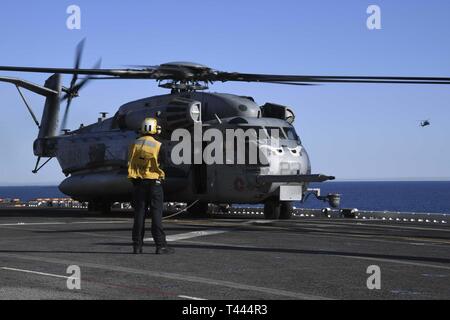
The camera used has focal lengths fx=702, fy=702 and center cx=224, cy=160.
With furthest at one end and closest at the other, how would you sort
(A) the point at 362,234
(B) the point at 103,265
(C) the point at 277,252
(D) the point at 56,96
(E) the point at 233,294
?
1. (D) the point at 56,96
2. (A) the point at 362,234
3. (C) the point at 277,252
4. (B) the point at 103,265
5. (E) the point at 233,294

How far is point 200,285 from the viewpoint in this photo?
8070mm

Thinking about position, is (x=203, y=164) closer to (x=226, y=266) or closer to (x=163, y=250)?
(x=163, y=250)

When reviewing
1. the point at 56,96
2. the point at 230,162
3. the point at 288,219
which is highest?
the point at 56,96

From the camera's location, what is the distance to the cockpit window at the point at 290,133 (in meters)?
24.6

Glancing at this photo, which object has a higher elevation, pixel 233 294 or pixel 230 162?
pixel 230 162

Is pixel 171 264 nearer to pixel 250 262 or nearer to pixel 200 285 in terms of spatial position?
pixel 250 262

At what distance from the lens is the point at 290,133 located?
81.4 ft

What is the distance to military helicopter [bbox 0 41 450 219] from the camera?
23.1 m

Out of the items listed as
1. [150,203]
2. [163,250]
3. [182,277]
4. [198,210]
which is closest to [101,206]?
[198,210]

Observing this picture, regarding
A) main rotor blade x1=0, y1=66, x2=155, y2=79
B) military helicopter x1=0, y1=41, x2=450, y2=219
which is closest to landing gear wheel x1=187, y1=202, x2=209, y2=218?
military helicopter x1=0, y1=41, x2=450, y2=219

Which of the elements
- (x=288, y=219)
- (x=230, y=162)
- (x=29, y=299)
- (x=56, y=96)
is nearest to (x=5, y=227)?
(x=230, y=162)

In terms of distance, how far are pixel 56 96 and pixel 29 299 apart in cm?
2559

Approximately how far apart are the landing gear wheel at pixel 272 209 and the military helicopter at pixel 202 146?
3 centimetres

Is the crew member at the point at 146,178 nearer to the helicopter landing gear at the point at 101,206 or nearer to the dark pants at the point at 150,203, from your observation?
the dark pants at the point at 150,203
